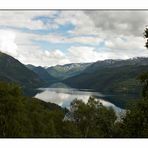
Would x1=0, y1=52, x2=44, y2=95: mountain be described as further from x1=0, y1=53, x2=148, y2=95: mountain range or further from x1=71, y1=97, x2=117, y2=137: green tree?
x1=71, y1=97, x2=117, y2=137: green tree

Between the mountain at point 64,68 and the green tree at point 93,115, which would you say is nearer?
the mountain at point 64,68

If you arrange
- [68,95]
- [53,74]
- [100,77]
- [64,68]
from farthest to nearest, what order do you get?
1. [100,77]
2. [53,74]
3. [68,95]
4. [64,68]

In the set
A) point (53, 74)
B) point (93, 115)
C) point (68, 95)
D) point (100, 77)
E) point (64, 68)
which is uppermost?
point (100, 77)

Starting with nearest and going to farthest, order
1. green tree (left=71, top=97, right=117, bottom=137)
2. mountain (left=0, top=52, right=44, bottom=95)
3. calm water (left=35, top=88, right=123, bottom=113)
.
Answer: mountain (left=0, top=52, right=44, bottom=95) → green tree (left=71, top=97, right=117, bottom=137) → calm water (left=35, top=88, right=123, bottom=113)

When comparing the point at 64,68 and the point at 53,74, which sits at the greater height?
the point at 64,68

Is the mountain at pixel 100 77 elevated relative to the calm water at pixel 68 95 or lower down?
elevated

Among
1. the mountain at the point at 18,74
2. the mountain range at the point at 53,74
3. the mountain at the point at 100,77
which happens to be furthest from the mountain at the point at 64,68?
the mountain at the point at 18,74

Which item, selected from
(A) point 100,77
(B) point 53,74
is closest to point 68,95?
(B) point 53,74

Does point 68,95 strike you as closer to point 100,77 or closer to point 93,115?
point 93,115

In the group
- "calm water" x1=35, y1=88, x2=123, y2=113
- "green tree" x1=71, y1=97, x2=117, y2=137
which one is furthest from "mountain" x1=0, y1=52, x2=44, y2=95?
"green tree" x1=71, y1=97, x2=117, y2=137

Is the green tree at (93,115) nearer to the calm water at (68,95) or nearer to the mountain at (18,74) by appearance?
the calm water at (68,95)
